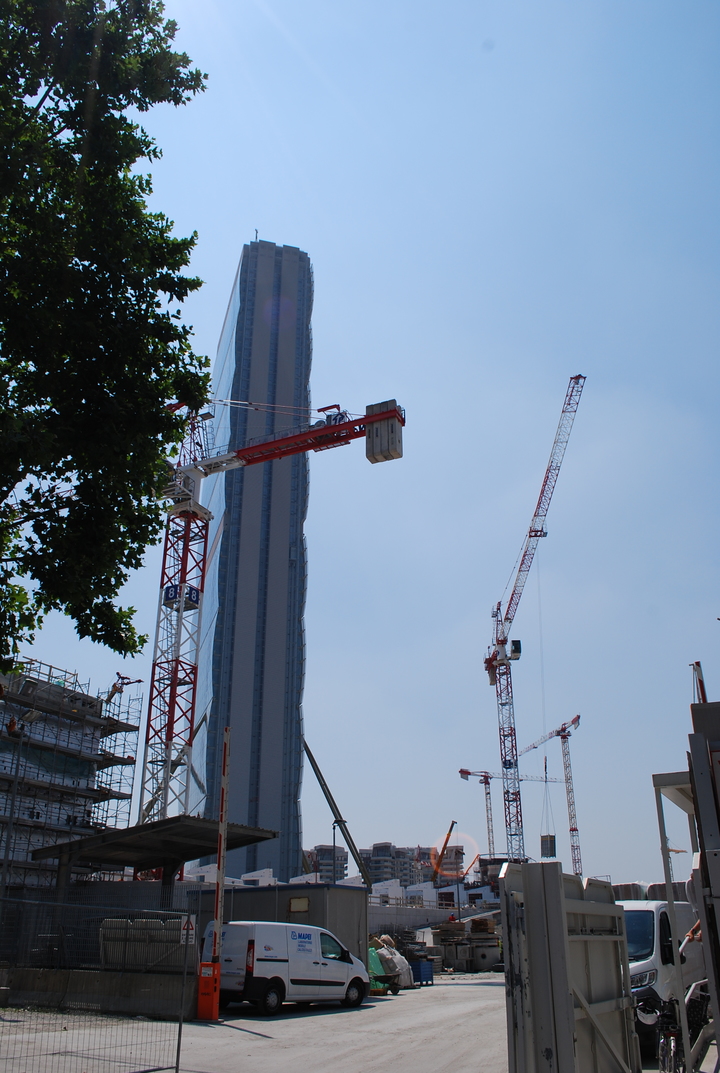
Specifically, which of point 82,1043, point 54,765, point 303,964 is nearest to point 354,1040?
point 82,1043

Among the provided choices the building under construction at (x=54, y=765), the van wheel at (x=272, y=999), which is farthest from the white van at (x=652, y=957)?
the building under construction at (x=54, y=765)

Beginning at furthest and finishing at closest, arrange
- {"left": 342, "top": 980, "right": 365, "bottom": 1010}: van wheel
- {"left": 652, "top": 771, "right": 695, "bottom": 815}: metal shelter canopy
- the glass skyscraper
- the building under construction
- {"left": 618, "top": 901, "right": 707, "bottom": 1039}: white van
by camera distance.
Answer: the glass skyscraper
the building under construction
{"left": 342, "top": 980, "right": 365, "bottom": 1010}: van wheel
{"left": 618, "top": 901, "right": 707, "bottom": 1039}: white van
{"left": 652, "top": 771, "right": 695, "bottom": 815}: metal shelter canopy

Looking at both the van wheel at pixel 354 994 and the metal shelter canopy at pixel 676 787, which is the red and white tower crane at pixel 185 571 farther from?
the metal shelter canopy at pixel 676 787

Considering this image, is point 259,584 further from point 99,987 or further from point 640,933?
point 640,933

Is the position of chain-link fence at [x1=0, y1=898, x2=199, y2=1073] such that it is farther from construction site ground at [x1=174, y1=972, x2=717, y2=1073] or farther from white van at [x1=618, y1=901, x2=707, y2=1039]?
white van at [x1=618, y1=901, x2=707, y2=1039]

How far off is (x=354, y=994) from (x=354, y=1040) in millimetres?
Answer: 5592

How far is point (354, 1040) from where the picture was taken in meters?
11.6

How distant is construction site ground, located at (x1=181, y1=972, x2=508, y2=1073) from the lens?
372 inches

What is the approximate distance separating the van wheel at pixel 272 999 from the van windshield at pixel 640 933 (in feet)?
23.1

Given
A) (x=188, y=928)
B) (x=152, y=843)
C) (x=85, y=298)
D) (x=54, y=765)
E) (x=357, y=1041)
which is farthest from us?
(x=54, y=765)

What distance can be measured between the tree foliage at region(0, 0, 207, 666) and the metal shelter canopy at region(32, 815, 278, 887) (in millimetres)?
11562

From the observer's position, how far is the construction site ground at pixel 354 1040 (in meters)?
9.45

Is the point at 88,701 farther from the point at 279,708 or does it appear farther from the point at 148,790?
the point at 279,708

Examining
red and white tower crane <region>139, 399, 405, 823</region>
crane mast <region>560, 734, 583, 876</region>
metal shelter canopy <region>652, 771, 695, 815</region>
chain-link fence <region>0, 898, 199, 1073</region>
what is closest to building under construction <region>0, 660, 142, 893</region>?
red and white tower crane <region>139, 399, 405, 823</region>
